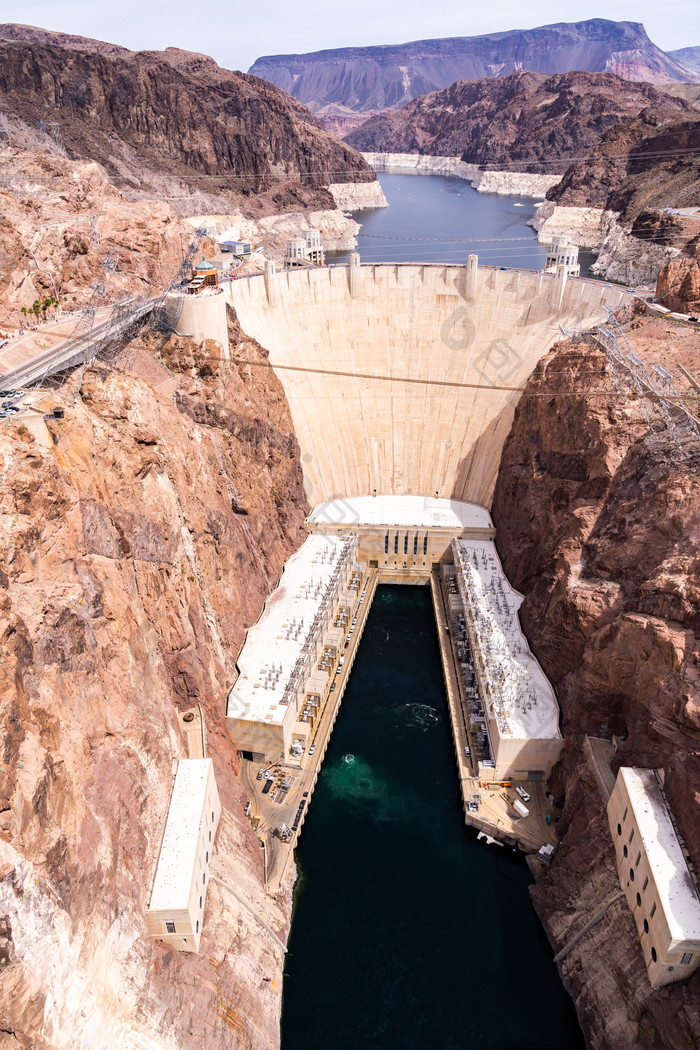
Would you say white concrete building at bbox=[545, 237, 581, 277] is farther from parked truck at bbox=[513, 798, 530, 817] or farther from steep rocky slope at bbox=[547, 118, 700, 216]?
steep rocky slope at bbox=[547, 118, 700, 216]

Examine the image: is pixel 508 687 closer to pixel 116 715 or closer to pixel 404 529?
pixel 404 529

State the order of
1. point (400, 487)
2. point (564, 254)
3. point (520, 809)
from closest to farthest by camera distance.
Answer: point (520, 809), point (400, 487), point (564, 254)

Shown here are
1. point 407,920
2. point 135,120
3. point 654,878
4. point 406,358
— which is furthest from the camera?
point 135,120

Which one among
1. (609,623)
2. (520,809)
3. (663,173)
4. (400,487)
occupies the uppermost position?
(663,173)

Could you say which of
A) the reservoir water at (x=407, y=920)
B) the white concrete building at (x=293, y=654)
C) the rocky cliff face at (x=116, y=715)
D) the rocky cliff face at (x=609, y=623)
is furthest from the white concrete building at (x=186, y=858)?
the rocky cliff face at (x=609, y=623)

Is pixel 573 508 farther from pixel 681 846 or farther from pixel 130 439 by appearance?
pixel 130 439

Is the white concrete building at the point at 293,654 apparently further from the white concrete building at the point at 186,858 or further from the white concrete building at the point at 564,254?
the white concrete building at the point at 564,254

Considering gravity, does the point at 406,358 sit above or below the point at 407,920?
above

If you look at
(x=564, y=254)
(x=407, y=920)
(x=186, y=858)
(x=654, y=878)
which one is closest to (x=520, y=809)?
(x=407, y=920)
